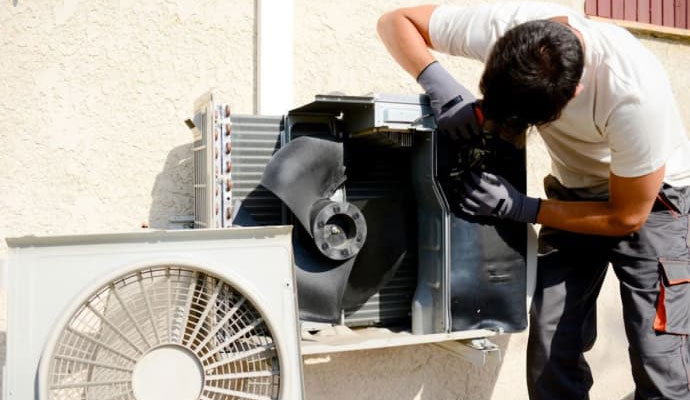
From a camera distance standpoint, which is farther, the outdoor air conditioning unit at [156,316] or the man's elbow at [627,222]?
the man's elbow at [627,222]

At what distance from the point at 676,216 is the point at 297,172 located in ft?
3.50

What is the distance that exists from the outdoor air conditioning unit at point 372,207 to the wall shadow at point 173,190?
0.16m

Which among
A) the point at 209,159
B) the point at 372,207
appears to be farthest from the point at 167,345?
the point at 372,207

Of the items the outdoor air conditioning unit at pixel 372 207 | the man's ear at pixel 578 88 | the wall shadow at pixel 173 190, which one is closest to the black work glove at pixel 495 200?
the outdoor air conditioning unit at pixel 372 207

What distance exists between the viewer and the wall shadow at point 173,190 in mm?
2031

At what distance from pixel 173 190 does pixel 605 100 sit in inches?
52.4

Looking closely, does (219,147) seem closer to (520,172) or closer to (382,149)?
(382,149)

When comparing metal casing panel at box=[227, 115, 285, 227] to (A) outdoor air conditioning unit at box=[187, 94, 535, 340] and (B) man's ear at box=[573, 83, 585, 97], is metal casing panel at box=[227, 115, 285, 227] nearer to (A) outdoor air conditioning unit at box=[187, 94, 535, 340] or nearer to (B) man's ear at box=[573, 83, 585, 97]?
(A) outdoor air conditioning unit at box=[187, 94, 535, 340]

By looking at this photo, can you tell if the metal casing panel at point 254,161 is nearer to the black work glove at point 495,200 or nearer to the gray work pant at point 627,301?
the black work glove at point 495,200

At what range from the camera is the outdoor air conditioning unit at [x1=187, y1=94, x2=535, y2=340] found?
1.67 meters

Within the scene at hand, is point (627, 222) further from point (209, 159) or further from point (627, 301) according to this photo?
point (209, 159)

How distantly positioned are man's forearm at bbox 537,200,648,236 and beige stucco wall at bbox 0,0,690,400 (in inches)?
33.3

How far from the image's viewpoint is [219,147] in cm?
168

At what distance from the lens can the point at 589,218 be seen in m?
1.71
